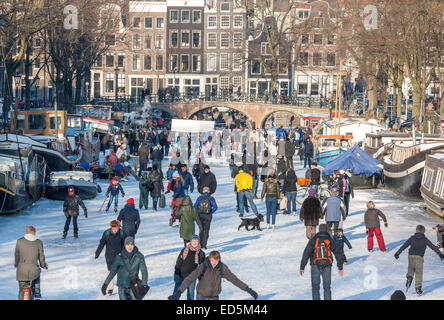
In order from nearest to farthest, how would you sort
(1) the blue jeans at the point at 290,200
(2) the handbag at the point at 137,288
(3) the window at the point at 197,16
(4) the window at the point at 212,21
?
(2) the handbag at the point at 137,288 → (1) the blue jeans at the point at 290,200 → (4) the window at the point at 212,21 → (3) the window at the point at 197,16

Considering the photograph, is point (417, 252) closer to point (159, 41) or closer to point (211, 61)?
point (211, 61)

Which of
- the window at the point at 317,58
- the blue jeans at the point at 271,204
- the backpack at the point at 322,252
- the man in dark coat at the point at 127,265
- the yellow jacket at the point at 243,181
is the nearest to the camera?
the man in dark coat at the point at 127,265

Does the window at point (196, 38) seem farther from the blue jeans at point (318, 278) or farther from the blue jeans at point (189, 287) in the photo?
the blue jeans at point (189, 287)

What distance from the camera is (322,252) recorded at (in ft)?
42.7

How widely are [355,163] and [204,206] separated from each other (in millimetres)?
13821

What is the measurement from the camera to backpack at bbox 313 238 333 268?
13016 millimetres

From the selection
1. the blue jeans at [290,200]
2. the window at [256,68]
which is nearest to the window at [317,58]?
the window at [256,68]

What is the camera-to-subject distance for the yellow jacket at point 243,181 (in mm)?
22281

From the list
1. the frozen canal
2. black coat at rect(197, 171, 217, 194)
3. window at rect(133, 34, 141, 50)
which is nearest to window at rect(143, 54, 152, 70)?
window at rect(133, 34, 141, 50)

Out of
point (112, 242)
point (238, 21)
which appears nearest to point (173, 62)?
point (238, 21)

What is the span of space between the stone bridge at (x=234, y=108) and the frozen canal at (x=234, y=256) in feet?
145
